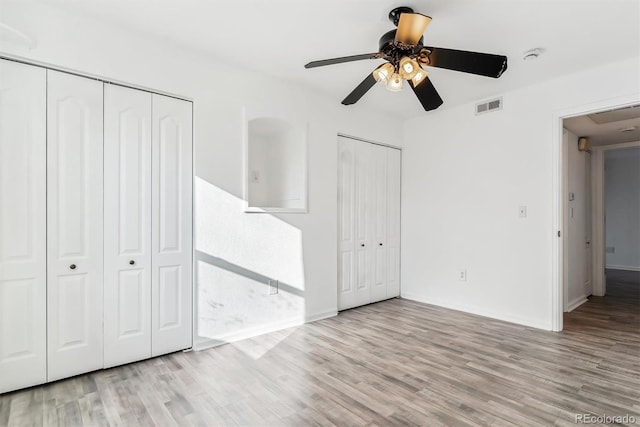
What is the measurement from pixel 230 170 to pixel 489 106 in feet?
10.1

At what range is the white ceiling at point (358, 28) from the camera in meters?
2.27

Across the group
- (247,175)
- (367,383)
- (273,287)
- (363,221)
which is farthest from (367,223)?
(367,383)

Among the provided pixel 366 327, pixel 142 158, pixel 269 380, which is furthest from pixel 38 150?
pixel 366 327

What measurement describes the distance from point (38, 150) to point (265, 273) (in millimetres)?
2063

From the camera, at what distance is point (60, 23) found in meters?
2.36

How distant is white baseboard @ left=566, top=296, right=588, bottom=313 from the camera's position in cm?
429

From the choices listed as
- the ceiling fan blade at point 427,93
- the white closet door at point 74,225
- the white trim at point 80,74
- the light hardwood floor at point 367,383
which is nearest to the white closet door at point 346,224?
the light hardwood floor at point 367,383

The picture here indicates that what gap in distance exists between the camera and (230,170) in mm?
3174

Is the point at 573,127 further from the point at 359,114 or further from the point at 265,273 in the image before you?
the point at 265,273

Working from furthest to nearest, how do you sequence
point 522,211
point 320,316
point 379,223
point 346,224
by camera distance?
point 379,223
point 346,224
point 320,316
point 522,211

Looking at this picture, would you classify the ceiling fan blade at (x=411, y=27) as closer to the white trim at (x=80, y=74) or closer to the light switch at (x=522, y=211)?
the white trim at (x=80, y=74)

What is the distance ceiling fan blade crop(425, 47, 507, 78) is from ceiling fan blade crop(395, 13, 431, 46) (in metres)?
0.16

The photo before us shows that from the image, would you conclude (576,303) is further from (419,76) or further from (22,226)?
(22,226)

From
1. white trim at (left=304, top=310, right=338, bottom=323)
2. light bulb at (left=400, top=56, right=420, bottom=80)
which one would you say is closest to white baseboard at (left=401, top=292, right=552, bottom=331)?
white trim at (left=304, top=310, right=338, bottom=323)
